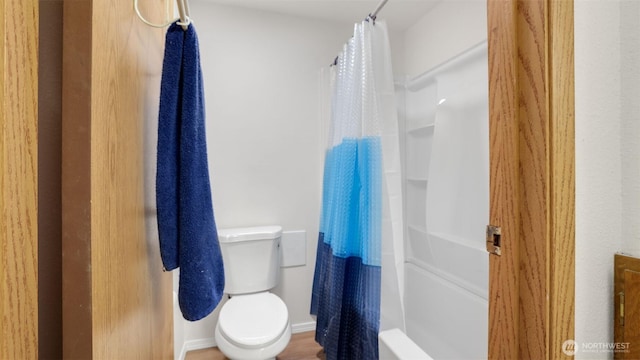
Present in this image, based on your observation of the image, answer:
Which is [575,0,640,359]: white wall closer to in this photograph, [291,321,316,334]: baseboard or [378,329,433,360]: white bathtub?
[378,329,433,360]: white bathtub

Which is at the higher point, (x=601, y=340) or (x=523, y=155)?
(x=523, y=155)

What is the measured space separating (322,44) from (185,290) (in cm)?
191

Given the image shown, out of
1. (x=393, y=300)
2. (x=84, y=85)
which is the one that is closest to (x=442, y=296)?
(x=393, y=300)

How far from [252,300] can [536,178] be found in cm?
154

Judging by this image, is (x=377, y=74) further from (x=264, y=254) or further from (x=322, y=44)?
(x=264, y=254)

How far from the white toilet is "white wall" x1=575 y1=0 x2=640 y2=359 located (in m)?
1.15

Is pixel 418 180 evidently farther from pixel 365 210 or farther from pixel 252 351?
pixel 252 351

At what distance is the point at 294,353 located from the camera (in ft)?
5.82

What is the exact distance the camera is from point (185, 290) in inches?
26.3

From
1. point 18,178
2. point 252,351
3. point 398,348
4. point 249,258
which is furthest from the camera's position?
point 249,258

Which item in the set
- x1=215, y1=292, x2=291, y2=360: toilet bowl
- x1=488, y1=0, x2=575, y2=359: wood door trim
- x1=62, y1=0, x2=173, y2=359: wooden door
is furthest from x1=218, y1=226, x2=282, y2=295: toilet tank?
x1=488, y1=0, x2=575, y2=359: wood door trim

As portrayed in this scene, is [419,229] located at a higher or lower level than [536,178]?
lower

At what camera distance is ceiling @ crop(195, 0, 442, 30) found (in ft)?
6.10

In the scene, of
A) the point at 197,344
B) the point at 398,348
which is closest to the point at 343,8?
the point at 398,348
